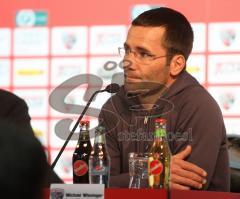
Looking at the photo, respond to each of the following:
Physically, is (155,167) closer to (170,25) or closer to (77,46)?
(170,25)

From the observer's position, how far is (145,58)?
1884 mm

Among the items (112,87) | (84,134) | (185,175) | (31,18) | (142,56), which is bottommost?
(185,175)

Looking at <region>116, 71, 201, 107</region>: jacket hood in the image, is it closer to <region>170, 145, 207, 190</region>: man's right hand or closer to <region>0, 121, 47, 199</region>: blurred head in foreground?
<region>170, 145, 207, 190</region>: man's right hand

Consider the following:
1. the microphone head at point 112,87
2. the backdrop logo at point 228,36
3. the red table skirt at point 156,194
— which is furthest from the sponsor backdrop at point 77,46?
the red table skirt at point 156,194

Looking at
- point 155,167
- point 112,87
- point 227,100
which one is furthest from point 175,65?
point 227,100

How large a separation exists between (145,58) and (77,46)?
54.7 inches

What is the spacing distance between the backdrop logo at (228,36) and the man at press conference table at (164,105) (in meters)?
1.15

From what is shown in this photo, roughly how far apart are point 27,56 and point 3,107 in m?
1.65

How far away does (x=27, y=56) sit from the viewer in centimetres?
322

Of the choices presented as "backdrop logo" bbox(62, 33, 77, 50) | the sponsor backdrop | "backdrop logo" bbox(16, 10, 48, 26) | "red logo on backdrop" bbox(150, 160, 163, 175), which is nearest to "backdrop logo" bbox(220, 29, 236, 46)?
the sponsor backdrop

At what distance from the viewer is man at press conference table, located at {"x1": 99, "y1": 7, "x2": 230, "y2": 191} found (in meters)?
1.71

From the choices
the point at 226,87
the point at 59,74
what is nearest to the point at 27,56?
the point at 59,74

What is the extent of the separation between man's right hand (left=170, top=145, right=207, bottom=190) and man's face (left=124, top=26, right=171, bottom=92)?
361 millimetres

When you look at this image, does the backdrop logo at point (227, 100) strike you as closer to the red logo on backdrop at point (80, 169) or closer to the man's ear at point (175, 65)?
the man's ear at point (175, 65)
